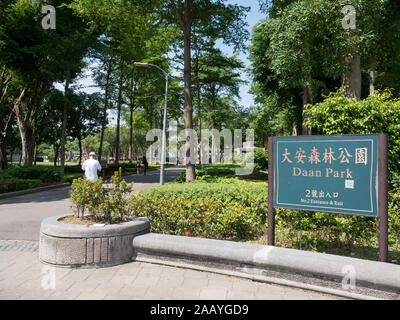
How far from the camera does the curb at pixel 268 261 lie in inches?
133

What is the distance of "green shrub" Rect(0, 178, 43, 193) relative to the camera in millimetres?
13625

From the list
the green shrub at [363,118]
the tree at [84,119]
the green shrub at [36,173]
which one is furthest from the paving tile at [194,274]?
the tree at [84,119]

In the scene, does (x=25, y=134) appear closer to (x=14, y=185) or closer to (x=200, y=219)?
(x=14, y=185)

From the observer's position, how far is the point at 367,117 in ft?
24.4

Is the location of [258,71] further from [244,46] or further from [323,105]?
[323,105]

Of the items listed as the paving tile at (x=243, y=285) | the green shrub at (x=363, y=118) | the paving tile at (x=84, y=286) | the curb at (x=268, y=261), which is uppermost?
the green shrub at (x=363, y=118)

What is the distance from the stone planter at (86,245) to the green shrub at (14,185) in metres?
11.1

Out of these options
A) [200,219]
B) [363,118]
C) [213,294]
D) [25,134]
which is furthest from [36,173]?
[363,118]

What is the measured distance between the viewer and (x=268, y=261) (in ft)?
12.7

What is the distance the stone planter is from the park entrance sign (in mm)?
2401

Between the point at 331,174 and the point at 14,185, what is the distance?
1519cm

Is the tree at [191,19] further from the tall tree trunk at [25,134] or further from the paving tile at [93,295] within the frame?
the tall tree trunk at [25,134]
